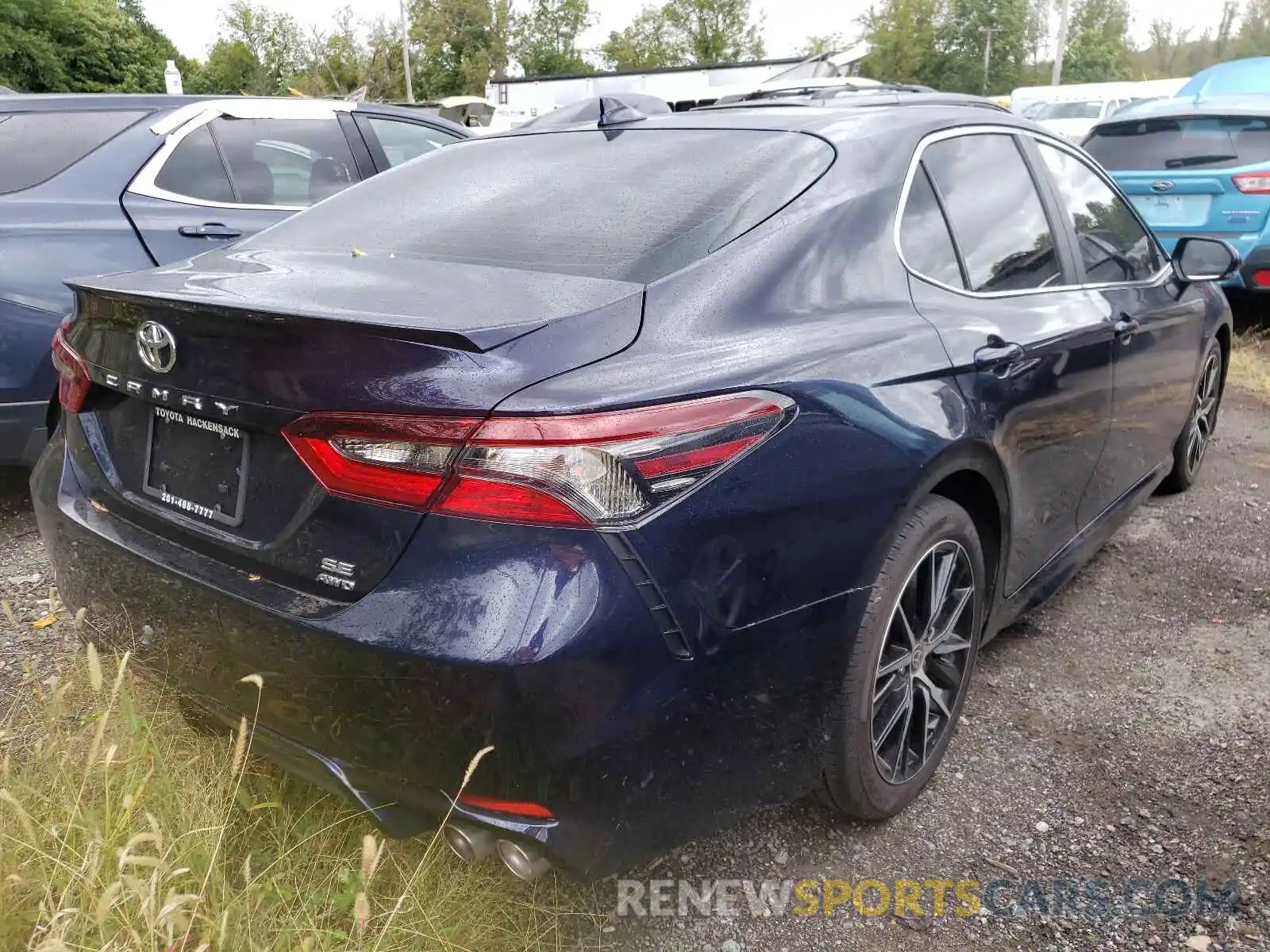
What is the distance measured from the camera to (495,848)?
1.66m

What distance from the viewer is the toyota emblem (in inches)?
71.7

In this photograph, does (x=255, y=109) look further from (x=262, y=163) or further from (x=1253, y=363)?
(x=1253, y=363)

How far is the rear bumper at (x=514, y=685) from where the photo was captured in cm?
150

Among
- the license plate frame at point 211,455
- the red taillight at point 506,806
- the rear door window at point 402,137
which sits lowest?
the red taillight at point 506,806

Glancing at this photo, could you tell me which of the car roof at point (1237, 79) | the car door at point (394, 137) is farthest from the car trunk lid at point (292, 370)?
the car roof at point (1237, 79)

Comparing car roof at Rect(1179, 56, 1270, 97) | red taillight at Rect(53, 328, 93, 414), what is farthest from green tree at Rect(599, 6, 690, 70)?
red taillight at Rect(53, 328, 93, 414)

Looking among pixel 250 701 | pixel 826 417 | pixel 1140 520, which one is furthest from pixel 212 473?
pixel 1140 520

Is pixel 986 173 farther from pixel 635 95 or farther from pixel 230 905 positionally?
pixel 230 905

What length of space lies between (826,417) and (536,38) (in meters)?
59.7

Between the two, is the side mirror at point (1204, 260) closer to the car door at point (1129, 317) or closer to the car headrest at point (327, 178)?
the car door at point (1129, 317)

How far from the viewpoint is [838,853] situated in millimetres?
2252

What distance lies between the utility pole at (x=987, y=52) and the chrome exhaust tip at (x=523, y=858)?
56883 millimetres

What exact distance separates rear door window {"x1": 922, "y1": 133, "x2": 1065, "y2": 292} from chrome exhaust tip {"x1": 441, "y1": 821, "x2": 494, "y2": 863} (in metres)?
1.77

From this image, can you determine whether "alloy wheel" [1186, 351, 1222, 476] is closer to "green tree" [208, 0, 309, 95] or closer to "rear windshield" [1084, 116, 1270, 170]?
"rear windshield" [1084, 116, 1270, 170]
